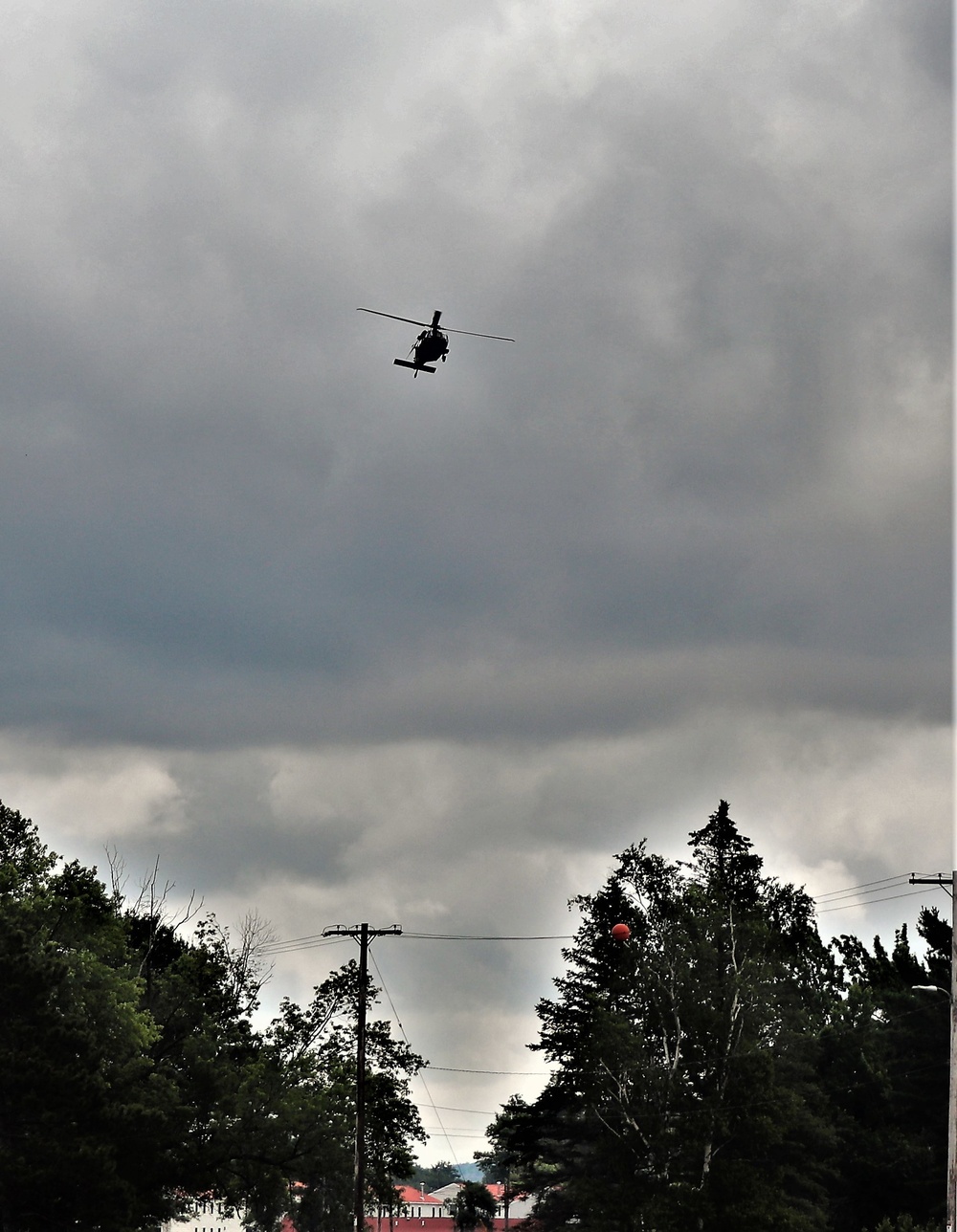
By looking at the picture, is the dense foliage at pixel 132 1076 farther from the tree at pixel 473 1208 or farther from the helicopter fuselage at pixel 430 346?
the tree at pixel 473 1208

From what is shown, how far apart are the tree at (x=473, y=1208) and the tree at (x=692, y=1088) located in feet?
358

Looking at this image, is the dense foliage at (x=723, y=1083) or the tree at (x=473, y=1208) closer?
the dense foliage at (x=723, y=1083)

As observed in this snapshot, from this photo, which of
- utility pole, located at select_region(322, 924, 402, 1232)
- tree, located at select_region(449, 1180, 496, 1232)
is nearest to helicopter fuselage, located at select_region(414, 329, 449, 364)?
utility pole, located at select_region(322, 924, 402, 1232)

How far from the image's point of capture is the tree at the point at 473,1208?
181m

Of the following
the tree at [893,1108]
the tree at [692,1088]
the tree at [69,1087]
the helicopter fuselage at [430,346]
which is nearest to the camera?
the helicopter fuselage at [430,346]

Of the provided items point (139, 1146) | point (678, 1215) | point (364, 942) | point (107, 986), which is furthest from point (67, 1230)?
point (678, 1215)

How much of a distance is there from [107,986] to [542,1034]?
29.1m

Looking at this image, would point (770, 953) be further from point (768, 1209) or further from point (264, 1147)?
point (264, 1147)

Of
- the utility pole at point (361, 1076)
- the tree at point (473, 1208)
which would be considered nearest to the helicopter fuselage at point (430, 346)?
the utility pole at point (361, 1076)

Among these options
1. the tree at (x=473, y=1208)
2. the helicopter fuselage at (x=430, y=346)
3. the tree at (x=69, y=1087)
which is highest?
the helicopter fuselage at (x=430, y=346)

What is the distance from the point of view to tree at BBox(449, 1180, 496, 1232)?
595 ft

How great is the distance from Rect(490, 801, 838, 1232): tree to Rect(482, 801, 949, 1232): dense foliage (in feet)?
0.28

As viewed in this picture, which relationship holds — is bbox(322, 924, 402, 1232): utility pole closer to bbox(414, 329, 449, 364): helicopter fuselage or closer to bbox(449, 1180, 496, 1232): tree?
bbox(414, 329, 449, 364): helicopter fuselage

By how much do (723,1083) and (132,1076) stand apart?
2472 centimetres
